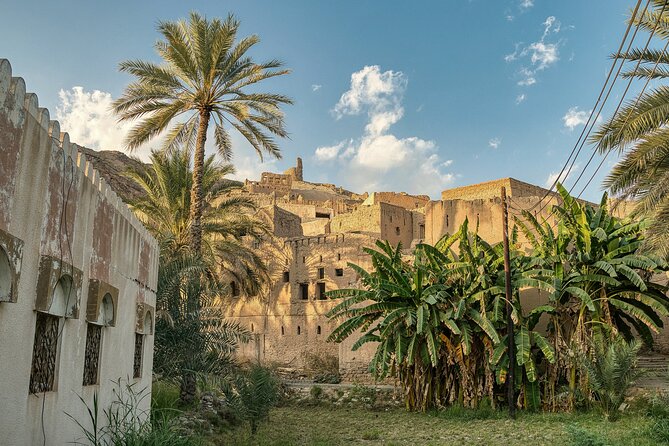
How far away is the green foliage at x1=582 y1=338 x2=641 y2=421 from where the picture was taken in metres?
14.3

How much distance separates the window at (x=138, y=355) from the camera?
10.9 meters

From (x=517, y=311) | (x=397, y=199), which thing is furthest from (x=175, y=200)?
(x=397, y=199)

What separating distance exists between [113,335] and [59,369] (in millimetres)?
2233

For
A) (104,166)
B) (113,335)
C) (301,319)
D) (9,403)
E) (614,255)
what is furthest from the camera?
(104,166)

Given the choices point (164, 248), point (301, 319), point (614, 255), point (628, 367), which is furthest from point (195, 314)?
point (301, 319)

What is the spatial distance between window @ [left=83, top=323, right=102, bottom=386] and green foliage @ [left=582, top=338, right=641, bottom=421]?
11631 millimetres

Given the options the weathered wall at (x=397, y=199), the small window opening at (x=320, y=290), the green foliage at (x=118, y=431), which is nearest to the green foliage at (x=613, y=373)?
the green foliage at (x=118, y=431)

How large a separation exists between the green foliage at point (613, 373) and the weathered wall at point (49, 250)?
11249mm

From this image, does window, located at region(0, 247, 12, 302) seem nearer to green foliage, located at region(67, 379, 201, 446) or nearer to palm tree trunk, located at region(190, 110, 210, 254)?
green foliage, located at region(67, 379, 201, 446)

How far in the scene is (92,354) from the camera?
8.16 metres

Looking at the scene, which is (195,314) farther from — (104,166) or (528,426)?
(104,166)

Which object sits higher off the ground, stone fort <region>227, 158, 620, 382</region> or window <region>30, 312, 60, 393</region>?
stone fort <region>227, 158, 620, 382</region>

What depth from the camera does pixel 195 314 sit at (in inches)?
593

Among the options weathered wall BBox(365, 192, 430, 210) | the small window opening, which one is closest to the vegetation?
the small window opening
